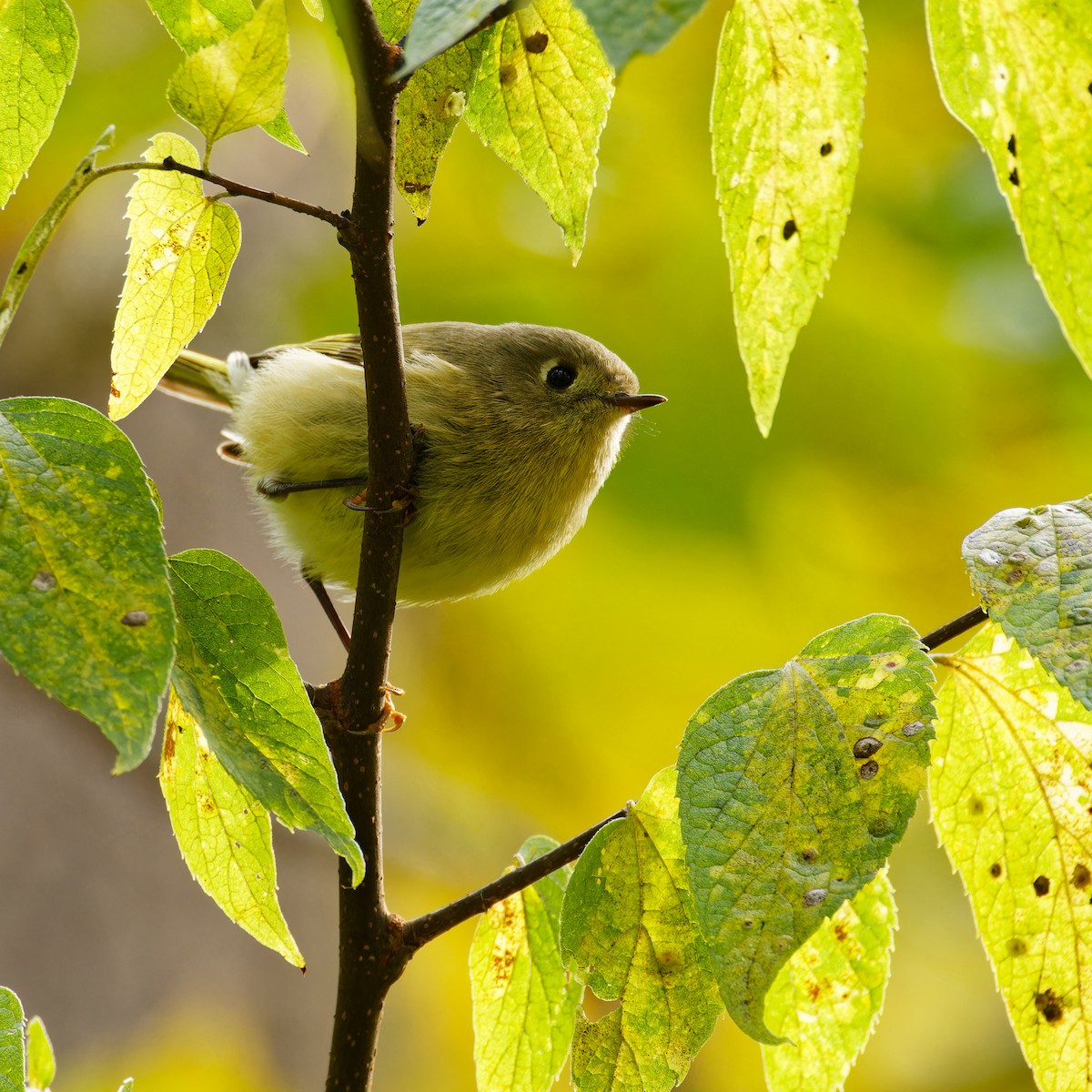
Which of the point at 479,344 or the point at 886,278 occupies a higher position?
the point at 886,278

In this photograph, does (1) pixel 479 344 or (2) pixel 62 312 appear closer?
(1) pixel 479 344

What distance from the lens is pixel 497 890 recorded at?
1274mm

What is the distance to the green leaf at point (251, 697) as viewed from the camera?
34.8 inches

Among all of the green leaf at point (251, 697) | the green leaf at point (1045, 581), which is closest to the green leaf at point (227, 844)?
the green leaf at point (251, 697)

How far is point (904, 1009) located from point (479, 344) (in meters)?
2.78

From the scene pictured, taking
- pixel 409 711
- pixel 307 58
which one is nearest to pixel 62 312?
pixel 307 58

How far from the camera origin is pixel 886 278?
3.89 m

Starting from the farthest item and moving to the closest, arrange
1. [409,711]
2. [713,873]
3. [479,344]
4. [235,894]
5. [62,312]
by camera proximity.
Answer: [409,711], [62,312], [479,344], [235,894], [713,873]

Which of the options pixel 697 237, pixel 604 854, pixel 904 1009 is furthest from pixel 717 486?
pixel 604 854

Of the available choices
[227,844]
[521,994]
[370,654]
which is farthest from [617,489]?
[227,844]

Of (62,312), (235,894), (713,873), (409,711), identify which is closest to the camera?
(713,873)

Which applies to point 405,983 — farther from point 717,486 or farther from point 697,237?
point 697,237

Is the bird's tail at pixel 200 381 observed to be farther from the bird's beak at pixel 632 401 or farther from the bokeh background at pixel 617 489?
the bird's beak at pixel 632 401

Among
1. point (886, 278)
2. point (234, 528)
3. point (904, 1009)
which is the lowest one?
point (904, 1009)
